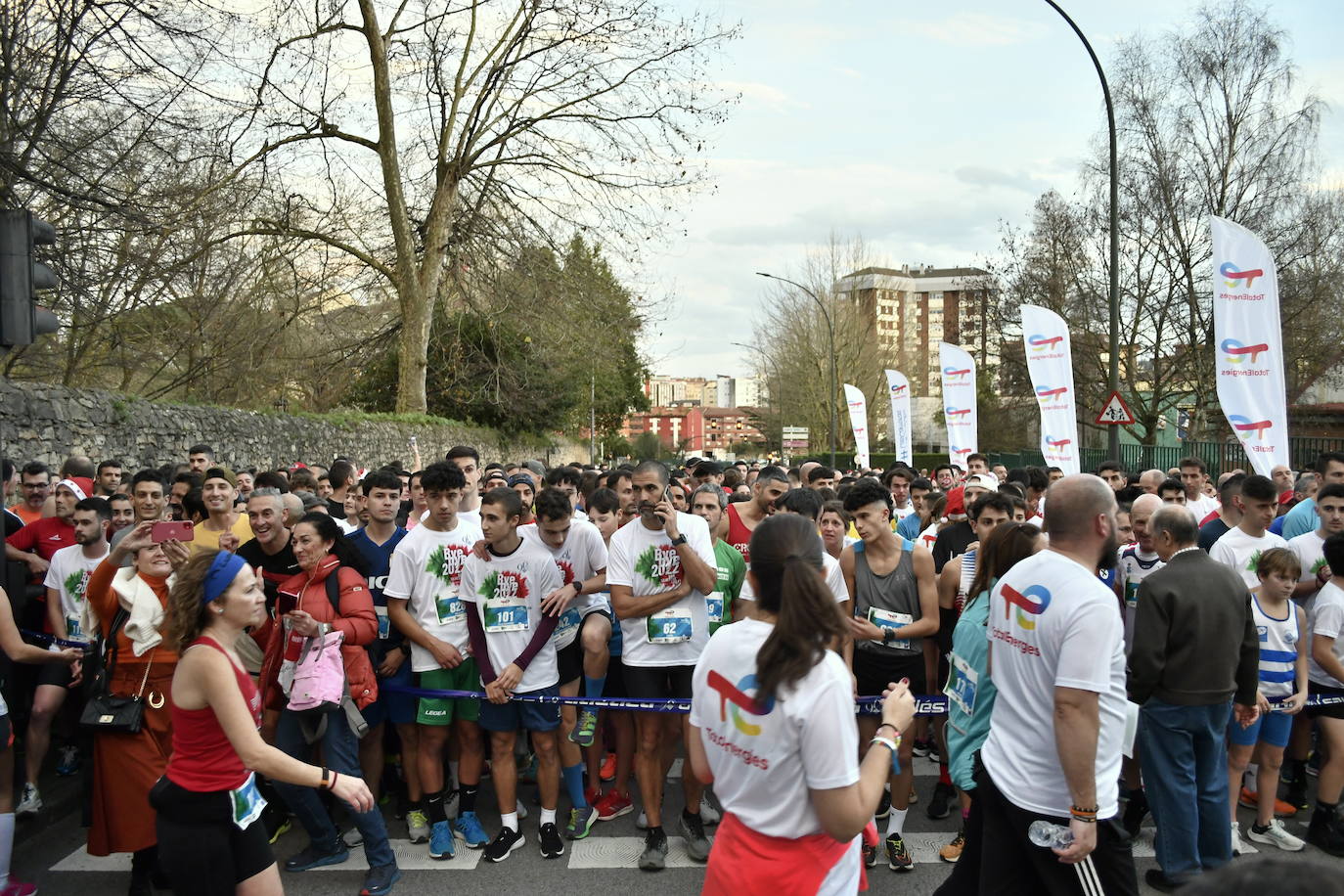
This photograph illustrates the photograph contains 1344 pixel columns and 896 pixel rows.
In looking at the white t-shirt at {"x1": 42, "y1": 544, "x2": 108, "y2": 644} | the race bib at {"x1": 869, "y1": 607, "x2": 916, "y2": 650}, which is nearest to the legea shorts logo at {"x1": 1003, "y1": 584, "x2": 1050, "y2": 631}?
the race bib at {"x1": 869, "y1": 607, "x2": 916, "y2": 650}

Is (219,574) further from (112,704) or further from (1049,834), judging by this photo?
(1049,834)

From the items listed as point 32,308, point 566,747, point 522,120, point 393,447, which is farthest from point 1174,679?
point 522,120

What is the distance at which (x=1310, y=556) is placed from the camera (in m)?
6.12

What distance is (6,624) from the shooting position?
14.6ft

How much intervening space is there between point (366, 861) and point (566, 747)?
3.98ft

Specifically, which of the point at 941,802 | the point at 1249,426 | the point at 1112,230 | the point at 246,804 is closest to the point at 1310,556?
the point at 941,802

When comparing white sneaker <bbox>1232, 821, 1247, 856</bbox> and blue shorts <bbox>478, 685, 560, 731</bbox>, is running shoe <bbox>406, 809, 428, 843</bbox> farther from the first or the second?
white sneaker <bbox>1232, 821, 1247, 856</bbox>

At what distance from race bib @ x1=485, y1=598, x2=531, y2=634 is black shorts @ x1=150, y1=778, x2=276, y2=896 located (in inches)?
79.6

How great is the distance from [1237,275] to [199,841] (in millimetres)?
9620

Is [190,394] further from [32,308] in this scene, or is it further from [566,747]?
[566,747]

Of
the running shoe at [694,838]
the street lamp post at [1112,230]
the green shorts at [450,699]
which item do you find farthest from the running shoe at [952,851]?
the street lamp post at [1112,230]

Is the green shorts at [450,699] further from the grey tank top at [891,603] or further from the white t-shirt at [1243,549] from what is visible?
the white t-shirt at [1243,549]

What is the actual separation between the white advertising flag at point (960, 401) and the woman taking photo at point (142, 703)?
1378cm

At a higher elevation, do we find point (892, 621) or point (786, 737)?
point (786, 737)
